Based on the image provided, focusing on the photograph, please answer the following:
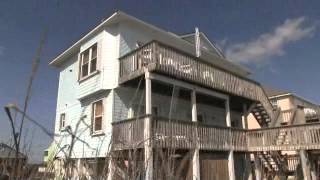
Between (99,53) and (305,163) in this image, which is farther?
(99,53)

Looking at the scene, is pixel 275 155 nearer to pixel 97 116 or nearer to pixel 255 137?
pixel 255 137

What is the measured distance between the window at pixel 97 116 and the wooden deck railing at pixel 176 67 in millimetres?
2268

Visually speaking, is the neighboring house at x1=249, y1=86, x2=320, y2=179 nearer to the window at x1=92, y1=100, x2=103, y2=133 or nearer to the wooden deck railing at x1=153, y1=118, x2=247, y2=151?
the wooden deck railing at x1=153, y1=118, x2=247, y2=151

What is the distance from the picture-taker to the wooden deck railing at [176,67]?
43.9 feet

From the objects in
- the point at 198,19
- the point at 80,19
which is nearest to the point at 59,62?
the point at 198,19

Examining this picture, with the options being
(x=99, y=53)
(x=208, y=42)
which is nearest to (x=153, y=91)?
(x=99, y=53)

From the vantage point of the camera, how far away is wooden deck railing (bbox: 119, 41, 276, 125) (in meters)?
13.4

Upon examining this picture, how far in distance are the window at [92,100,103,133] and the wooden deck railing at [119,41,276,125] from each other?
227cm

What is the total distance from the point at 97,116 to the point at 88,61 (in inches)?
141

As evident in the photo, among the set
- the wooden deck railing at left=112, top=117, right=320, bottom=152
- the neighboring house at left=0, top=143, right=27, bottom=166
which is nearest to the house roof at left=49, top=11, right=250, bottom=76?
the wooden deck railing at left=112, top=117, right=320, bottom=152

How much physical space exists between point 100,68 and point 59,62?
720 cm

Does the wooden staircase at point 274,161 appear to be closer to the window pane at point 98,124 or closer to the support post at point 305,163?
the support post at point 305,163

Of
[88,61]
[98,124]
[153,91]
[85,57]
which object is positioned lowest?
[98,124]

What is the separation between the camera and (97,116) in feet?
52.1
